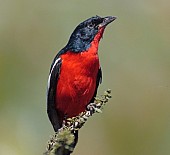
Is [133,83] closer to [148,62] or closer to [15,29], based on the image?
[148,62]

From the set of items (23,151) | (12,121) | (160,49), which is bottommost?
(23,151)

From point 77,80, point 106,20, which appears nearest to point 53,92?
point 77,80

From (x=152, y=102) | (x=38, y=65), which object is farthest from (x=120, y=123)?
(x=38, y=65)

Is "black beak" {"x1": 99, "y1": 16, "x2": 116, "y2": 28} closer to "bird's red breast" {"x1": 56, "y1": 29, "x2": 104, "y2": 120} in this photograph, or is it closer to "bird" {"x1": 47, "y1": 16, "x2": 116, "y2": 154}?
"bird" {"x1": 47, "y1": 16, "x2": 116, "y2": 154}

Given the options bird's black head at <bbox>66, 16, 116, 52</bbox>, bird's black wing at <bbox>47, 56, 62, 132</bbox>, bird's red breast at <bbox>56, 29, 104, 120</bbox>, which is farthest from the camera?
bird's black head at <bbox>66, 16, 116, 52</bbox>

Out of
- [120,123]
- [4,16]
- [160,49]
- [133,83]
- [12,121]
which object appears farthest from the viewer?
[4,16]

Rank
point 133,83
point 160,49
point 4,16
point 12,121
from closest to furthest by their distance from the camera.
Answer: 1. point 12,121
2. point 133,83
3. point 160,49
4. point 4,16

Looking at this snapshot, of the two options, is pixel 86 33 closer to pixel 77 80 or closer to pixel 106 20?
pixel 106 20

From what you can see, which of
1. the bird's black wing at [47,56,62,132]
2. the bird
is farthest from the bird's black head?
the bird's black wing at [47,56,62,132]
